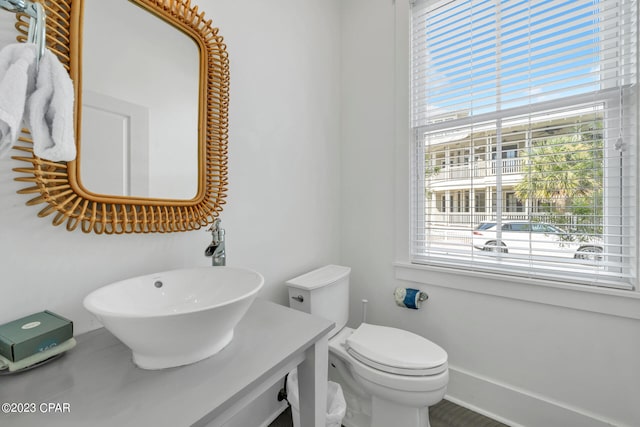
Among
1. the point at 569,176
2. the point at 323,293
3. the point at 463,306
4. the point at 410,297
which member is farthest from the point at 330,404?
the point at 569,176

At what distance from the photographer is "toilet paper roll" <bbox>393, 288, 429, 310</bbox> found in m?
1.55

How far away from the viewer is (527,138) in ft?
4.36

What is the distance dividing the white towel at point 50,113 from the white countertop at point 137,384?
45 centimetres

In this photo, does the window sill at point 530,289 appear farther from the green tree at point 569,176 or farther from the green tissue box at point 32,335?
the green tissue box at point 32,335

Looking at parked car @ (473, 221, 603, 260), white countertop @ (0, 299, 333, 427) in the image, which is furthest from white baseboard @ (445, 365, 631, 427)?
white countertop @ (0, 299, 333, 427)

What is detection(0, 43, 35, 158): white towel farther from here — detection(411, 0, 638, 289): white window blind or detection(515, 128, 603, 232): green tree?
detection(515, 128, 603, 232): green tree

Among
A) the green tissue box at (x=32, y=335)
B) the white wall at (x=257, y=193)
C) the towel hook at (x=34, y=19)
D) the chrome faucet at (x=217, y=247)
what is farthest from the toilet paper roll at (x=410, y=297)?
the towel hook at (x=34, y=19)

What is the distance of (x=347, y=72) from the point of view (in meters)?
1.89

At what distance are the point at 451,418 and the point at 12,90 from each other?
198cm

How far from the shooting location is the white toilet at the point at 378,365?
3.50ft

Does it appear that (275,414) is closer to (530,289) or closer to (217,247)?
(217,247)

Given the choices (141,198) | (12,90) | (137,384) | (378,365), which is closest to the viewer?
(12,90)

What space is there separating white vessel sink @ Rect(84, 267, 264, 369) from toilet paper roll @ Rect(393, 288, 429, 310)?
3.58 feet

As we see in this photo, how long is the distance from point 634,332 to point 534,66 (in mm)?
1270
